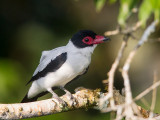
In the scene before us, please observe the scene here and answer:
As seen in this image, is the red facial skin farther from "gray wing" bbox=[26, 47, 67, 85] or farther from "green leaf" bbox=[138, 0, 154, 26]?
"green leaf" bbox=[138, 0, 154, 26]

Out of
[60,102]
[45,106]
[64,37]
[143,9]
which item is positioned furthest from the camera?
[64,37]

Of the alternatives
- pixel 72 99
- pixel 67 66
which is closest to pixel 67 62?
pixel 67 66

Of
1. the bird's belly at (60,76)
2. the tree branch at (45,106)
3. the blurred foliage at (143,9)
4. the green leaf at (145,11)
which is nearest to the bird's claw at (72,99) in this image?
the tree branch at (45,106)

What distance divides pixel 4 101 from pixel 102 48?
2437 mm

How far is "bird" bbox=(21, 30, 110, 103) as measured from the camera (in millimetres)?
4504

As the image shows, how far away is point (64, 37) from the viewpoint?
24.5 feet

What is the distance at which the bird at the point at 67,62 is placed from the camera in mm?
4504

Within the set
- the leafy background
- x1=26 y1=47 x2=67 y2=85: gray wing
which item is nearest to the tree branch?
x1=26 y1=47 x2=67 y2=85: gray wing

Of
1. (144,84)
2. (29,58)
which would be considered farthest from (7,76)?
(144,84)

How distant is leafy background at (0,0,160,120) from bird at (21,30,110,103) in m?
2.04

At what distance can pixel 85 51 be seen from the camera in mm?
4621

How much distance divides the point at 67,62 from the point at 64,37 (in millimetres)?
3004

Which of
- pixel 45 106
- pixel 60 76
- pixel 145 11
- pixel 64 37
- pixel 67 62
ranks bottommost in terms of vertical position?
pixel 45 106

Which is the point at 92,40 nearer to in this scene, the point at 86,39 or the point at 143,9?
the point at 86,39
